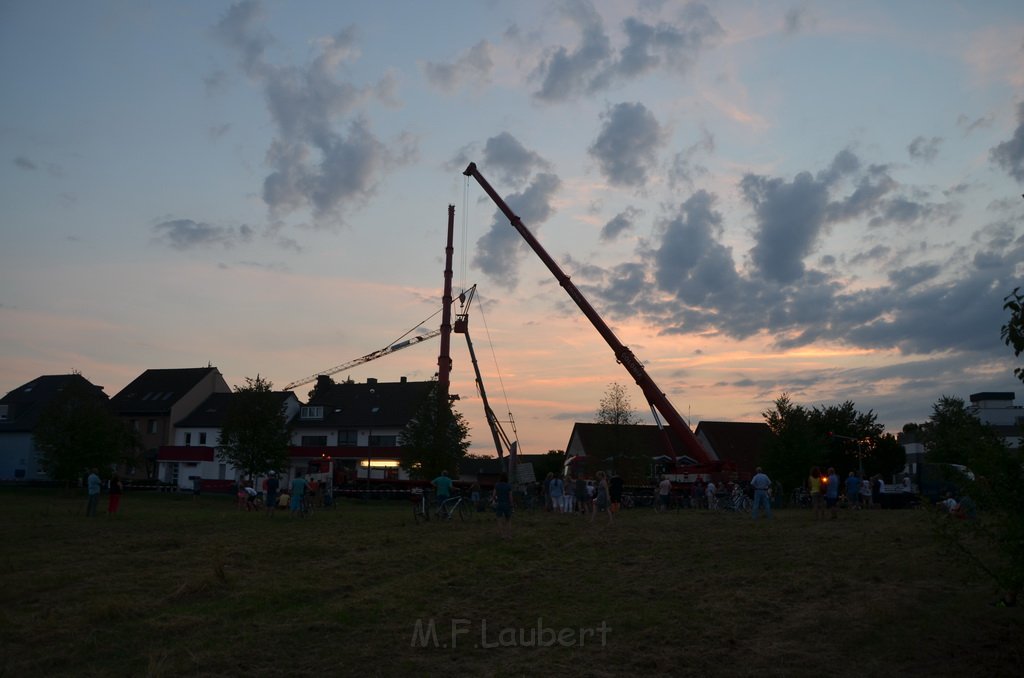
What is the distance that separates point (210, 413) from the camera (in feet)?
250

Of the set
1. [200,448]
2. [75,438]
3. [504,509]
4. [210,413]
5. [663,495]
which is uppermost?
[210,413]

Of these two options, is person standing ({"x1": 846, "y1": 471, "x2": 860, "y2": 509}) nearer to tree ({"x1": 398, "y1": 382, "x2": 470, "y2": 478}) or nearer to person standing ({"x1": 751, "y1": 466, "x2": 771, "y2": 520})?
person standing ({"x1": 751, "y1": 466, "x2": 771, "y2": 520})

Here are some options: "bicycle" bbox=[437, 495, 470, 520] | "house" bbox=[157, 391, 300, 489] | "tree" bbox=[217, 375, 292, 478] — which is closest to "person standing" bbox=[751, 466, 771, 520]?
"bicycle" bbox=[437, 495, 470, 520]

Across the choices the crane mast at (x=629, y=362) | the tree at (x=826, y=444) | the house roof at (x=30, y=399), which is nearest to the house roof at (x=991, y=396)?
the tree at (x=826, y=444)

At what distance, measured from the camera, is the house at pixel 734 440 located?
81188 millimetres

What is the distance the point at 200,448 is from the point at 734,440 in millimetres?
48735

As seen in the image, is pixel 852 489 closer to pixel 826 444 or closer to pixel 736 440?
pixel 826 444

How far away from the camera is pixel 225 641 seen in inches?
509

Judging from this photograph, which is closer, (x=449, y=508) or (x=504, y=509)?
(x=504, y=509)

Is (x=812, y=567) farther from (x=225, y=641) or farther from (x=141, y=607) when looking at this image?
(x=141, y=607)

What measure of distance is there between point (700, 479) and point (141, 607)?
31.2 m

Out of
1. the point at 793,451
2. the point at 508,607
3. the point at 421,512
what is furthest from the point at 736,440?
the point at 508,607

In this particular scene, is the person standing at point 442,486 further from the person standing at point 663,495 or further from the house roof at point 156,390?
the house roof at point 156,390

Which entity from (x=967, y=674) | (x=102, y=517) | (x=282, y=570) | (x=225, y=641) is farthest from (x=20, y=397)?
(x=967, y=674)
